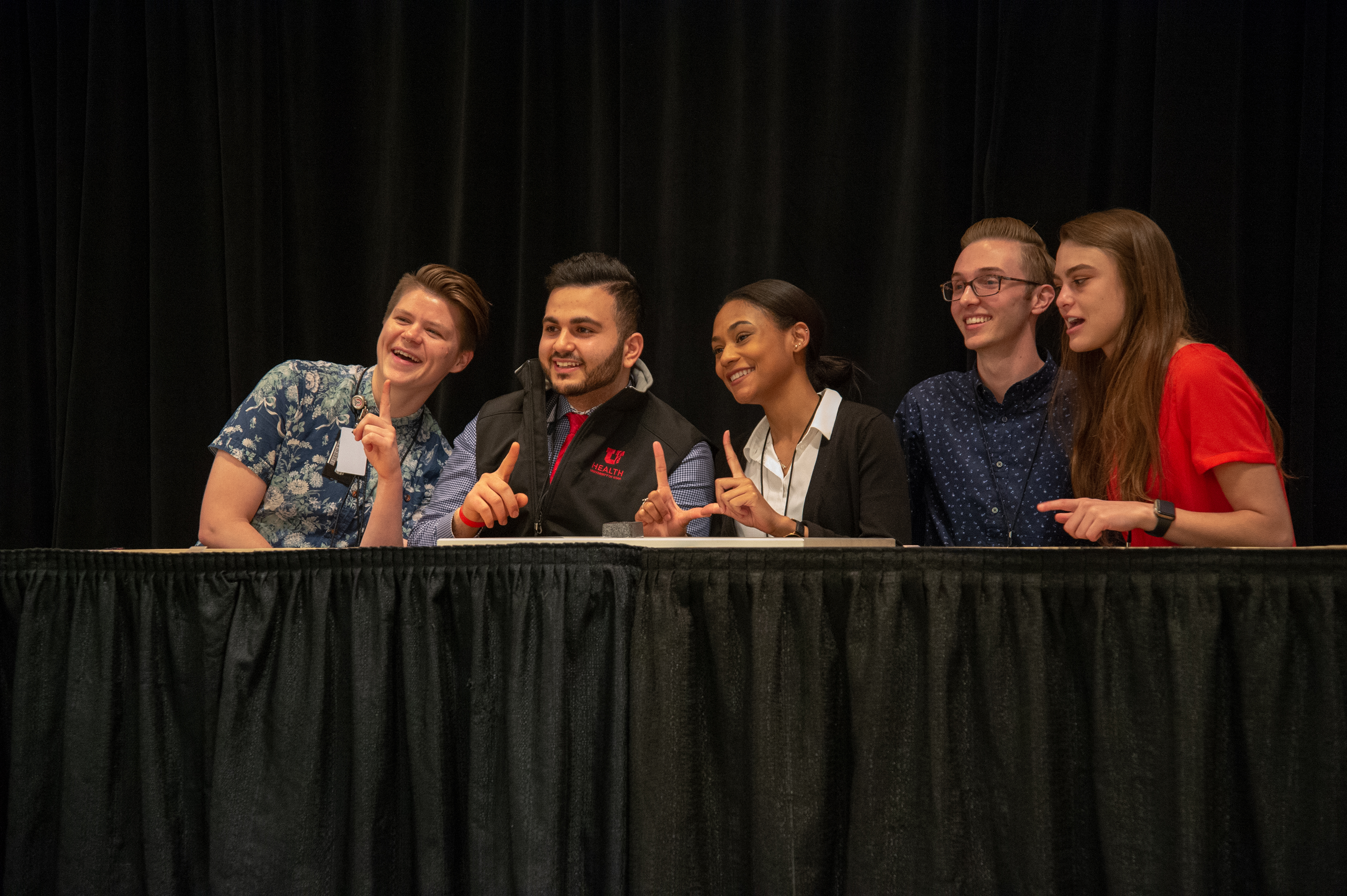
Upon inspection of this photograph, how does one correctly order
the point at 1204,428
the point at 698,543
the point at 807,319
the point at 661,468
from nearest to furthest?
the point at 698,543, the point at 1204,428, the point at 661,468, the point at 807,319

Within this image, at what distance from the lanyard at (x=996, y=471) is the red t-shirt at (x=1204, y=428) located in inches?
14.1

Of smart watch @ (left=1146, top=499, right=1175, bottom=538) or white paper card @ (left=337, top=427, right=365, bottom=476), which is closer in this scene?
smart watch @ (left=1146, top=499, right=1175, bottom=538)

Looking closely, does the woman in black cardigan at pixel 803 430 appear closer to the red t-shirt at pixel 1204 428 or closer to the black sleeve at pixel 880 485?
the black sleeve at pixel 880 485

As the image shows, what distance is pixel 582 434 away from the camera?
8.50 feet

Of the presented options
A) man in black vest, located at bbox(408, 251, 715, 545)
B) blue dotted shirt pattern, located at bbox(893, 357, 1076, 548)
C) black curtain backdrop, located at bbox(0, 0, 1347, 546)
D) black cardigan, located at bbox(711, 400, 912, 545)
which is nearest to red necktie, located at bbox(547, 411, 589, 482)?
man in black vest, located at bbox(408, 251, 715, 545)

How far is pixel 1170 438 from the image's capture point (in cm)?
204

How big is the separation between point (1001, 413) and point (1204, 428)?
62 cm

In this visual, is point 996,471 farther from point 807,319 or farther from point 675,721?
point 675,721

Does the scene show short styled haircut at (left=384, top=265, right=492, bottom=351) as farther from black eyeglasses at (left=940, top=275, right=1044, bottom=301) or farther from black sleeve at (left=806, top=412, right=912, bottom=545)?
black eyeglasses at (left=940, top=275, right=1044, bottom=301)

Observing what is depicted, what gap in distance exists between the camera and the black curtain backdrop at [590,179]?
9.04 feet

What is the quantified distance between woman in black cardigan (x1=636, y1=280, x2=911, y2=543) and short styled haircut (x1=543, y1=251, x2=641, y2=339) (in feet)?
0.86

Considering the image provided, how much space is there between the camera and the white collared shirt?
253cm

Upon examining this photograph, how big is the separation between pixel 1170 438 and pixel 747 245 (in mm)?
1489

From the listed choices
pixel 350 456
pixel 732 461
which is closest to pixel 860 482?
pixel 732 461
